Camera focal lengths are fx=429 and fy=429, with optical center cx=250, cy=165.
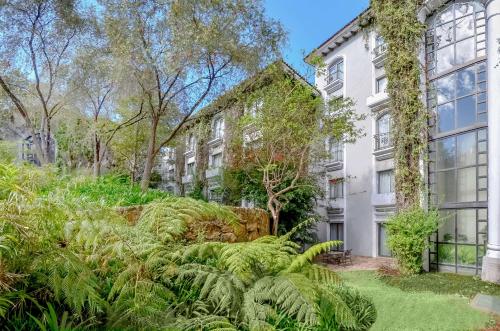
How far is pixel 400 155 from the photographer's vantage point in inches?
600

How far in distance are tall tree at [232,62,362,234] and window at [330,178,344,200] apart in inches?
178

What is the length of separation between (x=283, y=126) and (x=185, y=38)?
15.8 feet

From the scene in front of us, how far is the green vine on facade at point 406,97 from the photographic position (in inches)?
588

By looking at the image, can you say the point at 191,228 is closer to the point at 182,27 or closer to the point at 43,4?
the point at 182,27

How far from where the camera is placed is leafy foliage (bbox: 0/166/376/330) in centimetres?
243

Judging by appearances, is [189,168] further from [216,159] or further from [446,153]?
[446,153]

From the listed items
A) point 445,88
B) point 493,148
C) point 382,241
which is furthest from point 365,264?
point 445,88

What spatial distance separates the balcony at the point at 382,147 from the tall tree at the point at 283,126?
8.16 ft

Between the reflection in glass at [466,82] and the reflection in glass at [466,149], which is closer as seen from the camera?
the reflection in glass at [466,149]

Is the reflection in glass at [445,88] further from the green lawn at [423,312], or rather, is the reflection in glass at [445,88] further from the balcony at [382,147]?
the green lawn at [423,312]

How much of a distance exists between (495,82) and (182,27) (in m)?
9.16

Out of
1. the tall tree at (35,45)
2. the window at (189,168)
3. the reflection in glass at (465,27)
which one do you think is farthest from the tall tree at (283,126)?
the window at (189,168)

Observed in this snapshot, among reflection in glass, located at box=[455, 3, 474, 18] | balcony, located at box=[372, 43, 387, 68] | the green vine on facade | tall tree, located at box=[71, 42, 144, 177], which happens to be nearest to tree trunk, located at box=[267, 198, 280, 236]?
the green vine on facade

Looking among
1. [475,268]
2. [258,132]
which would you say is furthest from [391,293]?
[258,132]
